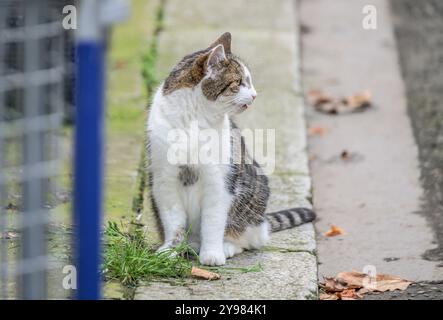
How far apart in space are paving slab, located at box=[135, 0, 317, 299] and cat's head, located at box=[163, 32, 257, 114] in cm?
66

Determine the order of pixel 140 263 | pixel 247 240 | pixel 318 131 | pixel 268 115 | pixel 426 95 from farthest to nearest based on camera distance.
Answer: pixel 426 95
pixel 318 131
pixel 268 115
pixel 247 240
pixel 140 263

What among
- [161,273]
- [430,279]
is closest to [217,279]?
[161,273]

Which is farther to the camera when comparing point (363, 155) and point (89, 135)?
point (363, 155)

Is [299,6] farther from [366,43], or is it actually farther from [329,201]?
[329,201]

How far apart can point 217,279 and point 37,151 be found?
1317 mm

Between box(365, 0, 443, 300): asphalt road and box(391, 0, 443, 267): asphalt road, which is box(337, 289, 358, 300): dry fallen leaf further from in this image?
box(391, 0, 443, 267): asphalt road

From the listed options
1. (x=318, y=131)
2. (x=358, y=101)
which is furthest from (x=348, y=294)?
(x=358, y=101)

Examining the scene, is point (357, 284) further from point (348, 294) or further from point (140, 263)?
point (140, 263)

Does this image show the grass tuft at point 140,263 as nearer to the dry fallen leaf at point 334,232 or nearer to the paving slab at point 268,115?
the paving slab at point 268,115

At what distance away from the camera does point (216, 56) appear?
12.7ft

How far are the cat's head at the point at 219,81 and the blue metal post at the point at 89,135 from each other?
1.23 m

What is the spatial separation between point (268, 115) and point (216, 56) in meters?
1.96

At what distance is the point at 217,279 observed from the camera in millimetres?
3854

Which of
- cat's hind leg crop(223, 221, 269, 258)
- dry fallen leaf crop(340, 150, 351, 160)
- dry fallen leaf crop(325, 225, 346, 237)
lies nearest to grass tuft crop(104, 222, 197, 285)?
cat's hind leg crop(223, 221, 269, 258)
